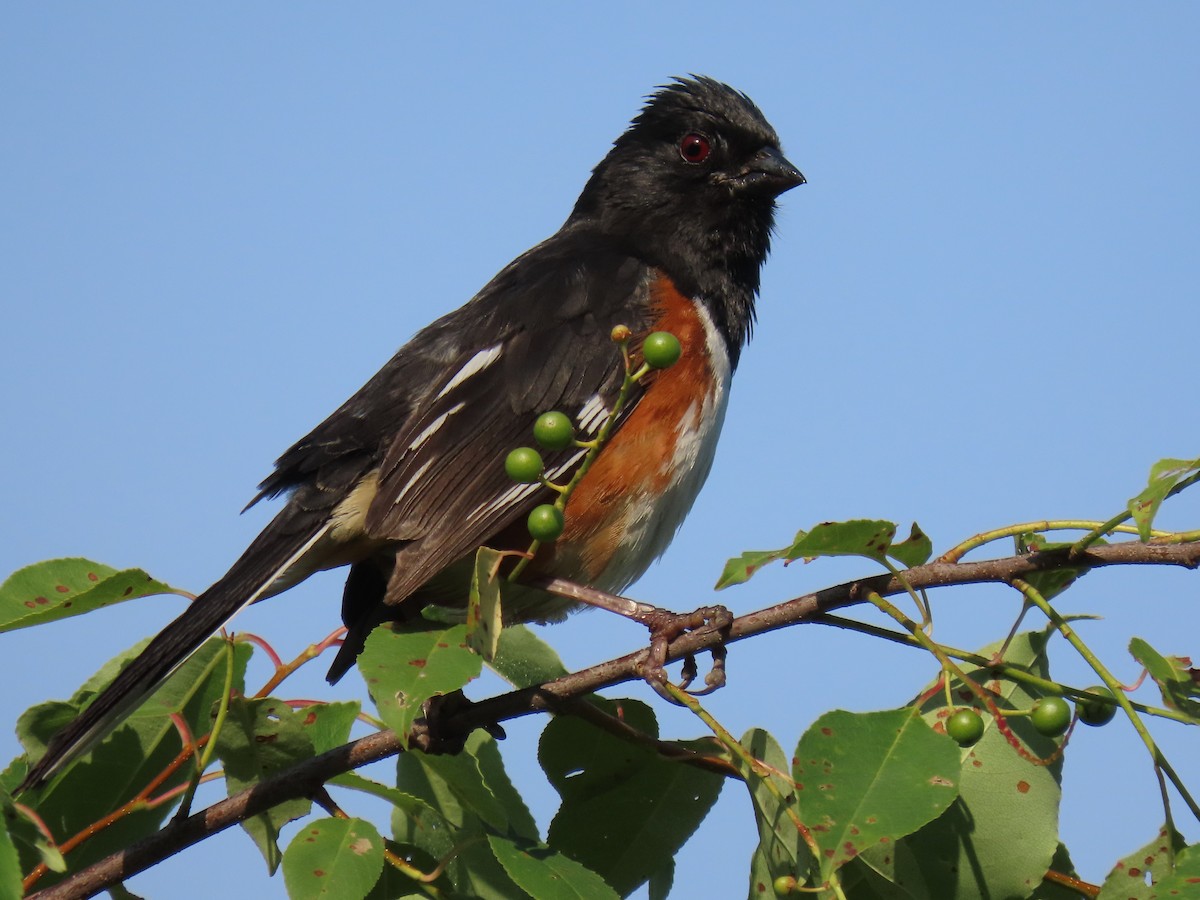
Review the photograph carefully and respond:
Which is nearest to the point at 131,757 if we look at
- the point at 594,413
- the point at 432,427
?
the point at 432,427

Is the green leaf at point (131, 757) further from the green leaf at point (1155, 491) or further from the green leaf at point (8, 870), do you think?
the green leaf at point (1155, 491)

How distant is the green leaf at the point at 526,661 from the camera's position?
211 centimetres

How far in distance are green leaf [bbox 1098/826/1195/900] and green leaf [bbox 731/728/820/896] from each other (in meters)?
0.36

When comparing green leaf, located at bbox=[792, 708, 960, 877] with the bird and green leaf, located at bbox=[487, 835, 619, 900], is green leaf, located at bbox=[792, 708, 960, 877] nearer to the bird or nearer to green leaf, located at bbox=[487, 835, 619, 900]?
green leaf, located at bbox=[487, 835, 619, 900]

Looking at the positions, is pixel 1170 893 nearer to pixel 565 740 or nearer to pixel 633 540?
pixel 565 740

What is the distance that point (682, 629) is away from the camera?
190 centimetres

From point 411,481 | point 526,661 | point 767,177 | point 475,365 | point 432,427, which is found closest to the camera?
point 526,661

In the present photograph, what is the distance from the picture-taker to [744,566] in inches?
60.1

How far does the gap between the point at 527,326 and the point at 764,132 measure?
3.45ft

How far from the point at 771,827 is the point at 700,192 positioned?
2081 mm

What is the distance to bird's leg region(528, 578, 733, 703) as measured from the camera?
5.63ft

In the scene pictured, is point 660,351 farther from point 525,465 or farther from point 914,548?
point 914,548

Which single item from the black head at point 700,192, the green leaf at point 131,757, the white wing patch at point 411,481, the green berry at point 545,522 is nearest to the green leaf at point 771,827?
the green berry at point 545,522

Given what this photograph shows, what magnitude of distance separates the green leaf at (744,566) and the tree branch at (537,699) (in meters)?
0.08
